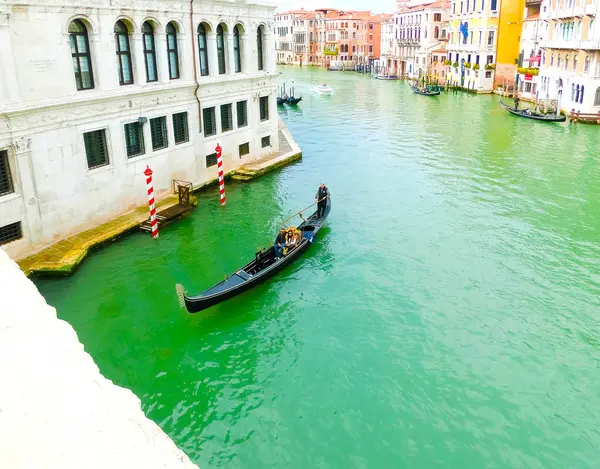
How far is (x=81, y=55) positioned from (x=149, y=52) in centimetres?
279

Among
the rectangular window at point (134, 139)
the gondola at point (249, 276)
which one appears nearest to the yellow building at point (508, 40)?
the gondola at point (249, 276)

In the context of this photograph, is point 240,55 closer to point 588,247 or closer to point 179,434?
point 588,247

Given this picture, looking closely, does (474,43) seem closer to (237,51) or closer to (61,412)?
(237,51)

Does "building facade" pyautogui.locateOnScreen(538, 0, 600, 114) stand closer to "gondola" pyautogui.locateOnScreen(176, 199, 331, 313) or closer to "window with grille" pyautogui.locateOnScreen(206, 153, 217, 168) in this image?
"window with grille" pyautogui.locateOnScreen(206, 153, 217, 168)

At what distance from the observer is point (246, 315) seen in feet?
39.2

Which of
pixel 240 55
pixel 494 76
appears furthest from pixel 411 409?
pixel 494 76

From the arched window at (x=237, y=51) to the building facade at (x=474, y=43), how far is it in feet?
126

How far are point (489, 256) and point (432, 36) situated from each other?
6070 cm

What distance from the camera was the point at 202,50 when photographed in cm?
1909

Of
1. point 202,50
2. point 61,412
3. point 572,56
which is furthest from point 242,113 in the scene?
point 572,56

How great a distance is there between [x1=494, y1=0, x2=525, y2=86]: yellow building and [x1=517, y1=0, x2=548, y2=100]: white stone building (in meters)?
1.43

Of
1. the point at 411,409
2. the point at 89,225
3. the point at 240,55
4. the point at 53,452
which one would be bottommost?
the point at 411,409

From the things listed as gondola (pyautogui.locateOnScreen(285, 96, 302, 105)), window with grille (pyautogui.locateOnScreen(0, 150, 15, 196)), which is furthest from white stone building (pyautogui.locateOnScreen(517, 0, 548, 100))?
window with grille (pyautogui.locateOnScreen(0, 150, 15, 196))

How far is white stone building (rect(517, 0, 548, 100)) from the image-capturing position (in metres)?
44.6
